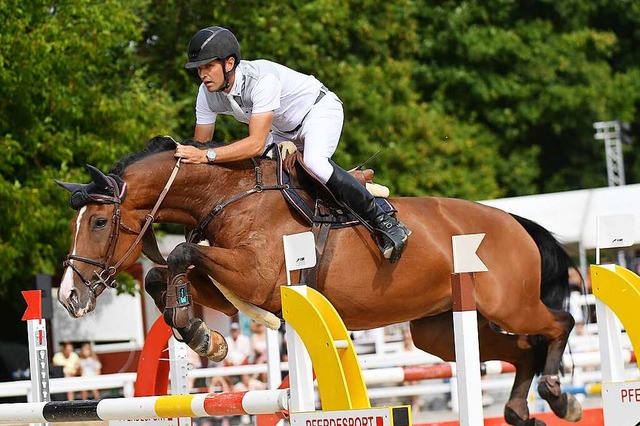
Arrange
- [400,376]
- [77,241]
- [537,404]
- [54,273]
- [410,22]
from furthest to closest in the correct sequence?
[410,22] → [54,273] → [537,404] → [400,376] → [77,241]

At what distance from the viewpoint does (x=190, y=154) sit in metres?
5.72

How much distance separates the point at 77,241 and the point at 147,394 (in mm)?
1034

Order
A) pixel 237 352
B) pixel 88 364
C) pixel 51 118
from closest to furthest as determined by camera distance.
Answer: pixel 237 352 → pixel 88 364 → pixel 51 118

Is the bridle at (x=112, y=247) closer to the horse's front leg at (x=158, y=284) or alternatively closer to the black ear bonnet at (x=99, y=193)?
the black ear bonnet at (x=99, y=193)

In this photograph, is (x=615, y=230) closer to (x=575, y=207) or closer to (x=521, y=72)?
(x=575, y=207)

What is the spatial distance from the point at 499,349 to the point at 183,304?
240 centimetres

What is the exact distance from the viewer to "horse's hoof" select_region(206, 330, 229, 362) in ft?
17.5

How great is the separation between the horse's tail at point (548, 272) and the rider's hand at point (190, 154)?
2.09 meters

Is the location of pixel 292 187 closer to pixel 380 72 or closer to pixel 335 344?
pixel 335 344

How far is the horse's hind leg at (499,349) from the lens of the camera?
261 inches

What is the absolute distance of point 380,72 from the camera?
2091cm

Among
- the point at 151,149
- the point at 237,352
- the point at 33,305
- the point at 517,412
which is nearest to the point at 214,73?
the point at 151,149

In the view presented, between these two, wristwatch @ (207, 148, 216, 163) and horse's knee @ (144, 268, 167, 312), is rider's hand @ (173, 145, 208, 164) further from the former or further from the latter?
horse's knee @ (144, 268, 167, 312)

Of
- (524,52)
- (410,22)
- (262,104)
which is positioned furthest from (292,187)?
(524,52)
